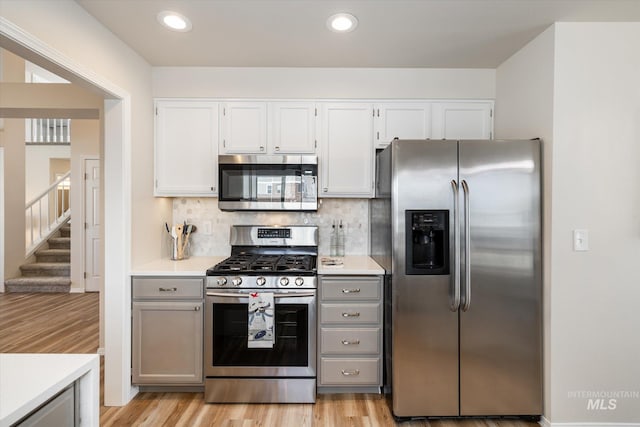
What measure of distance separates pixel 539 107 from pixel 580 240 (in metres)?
0.89

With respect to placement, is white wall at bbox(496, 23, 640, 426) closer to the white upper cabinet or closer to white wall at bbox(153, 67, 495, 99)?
white wall at bbox(153, 67, 495, 99)

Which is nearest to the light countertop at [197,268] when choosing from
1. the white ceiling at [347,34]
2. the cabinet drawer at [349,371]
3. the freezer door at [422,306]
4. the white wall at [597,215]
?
the freezer door at [422,306]

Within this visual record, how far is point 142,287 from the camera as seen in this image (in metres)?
2.49

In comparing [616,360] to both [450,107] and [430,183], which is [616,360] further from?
[450,107]

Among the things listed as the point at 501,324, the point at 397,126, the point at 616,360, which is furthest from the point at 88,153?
the point at 616,360

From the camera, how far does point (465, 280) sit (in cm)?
220

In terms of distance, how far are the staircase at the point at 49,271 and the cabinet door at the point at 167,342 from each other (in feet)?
12.9

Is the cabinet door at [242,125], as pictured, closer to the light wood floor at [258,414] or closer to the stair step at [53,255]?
the light wood floor at [258,414]

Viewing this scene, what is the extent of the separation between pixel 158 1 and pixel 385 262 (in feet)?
7.09

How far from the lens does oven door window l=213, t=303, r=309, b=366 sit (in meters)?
2.44

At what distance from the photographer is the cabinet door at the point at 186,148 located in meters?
2.89

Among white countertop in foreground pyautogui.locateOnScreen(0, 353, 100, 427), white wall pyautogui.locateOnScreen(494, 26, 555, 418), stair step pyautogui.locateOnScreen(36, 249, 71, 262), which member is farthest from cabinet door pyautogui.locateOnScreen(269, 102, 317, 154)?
stair step pyautogui.locateOnScreen(36, 249, 71, 262)

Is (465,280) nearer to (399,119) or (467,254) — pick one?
(467,254)
